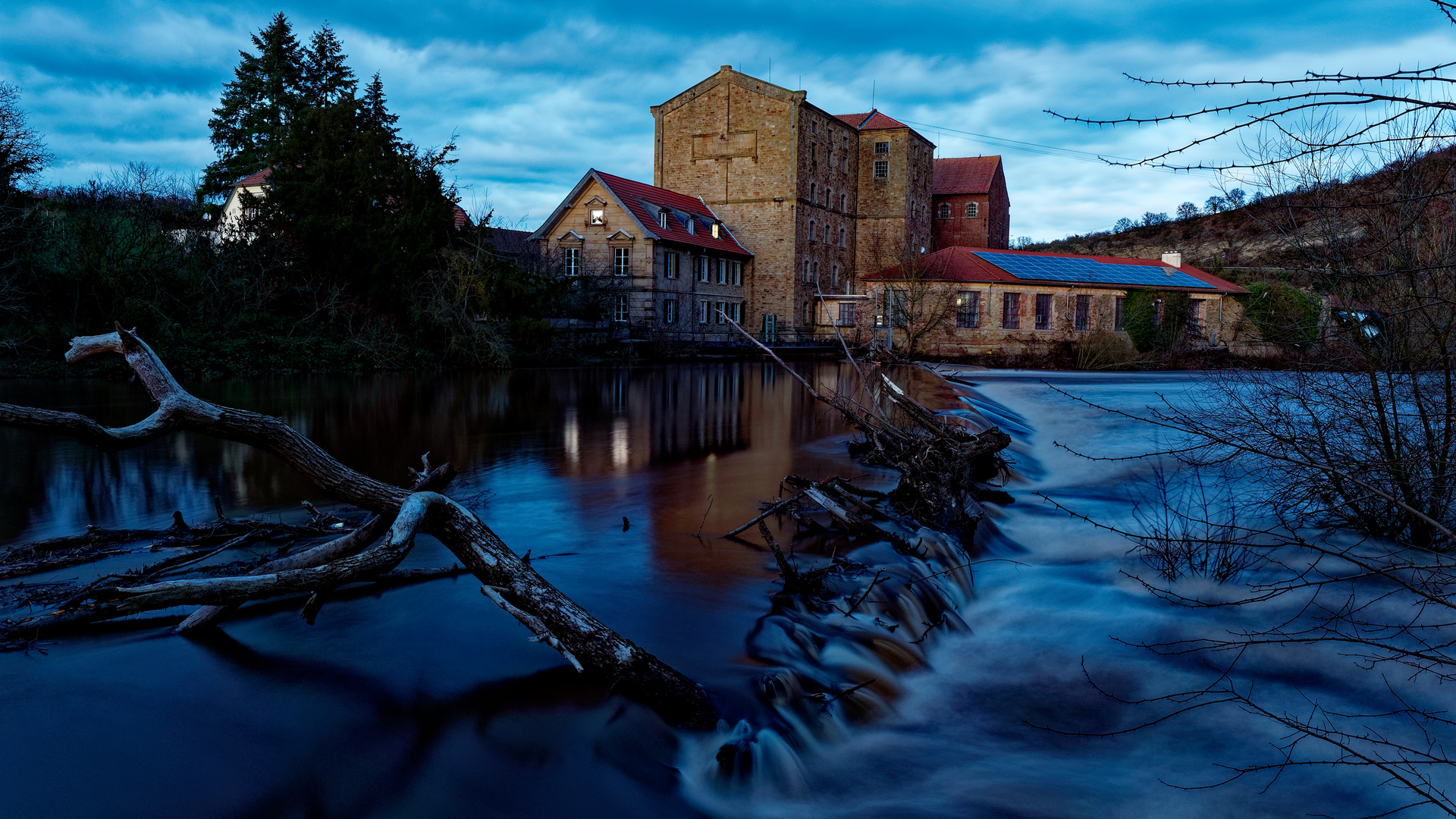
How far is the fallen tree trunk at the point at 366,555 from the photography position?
16.9 ft

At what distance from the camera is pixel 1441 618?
23.3 ft

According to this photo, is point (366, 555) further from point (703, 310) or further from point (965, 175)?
point (965, 175)

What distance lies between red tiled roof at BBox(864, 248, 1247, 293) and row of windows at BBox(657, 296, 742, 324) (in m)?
7.42

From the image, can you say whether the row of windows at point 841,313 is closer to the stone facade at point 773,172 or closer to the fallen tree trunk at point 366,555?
the stone facade at point 773,172

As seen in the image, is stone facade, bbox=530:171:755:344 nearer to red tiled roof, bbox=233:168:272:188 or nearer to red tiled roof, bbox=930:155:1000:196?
red tiled roof, bbox=233:168:272:188

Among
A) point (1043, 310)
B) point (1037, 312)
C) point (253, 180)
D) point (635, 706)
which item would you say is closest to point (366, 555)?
point (635, 706)

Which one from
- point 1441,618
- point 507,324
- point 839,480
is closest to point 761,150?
point 507,324

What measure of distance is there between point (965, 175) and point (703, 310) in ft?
86.7

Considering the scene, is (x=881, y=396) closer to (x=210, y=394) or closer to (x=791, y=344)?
(x=210, y=394)

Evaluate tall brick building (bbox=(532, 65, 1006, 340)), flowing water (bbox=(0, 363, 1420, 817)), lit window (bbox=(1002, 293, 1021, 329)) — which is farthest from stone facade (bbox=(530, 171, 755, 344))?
flowing water (bbox=(0, 363, 1420, 817))

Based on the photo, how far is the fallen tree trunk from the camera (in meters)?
5.15

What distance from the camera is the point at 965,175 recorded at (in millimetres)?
61219

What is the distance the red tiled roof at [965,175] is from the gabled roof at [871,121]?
691 cm

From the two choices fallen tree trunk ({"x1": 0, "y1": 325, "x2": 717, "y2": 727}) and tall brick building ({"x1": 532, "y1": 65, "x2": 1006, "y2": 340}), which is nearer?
fallen tree trunk ({"x1": 0, "y1": 325, "x2": 717, "y2": 727})
